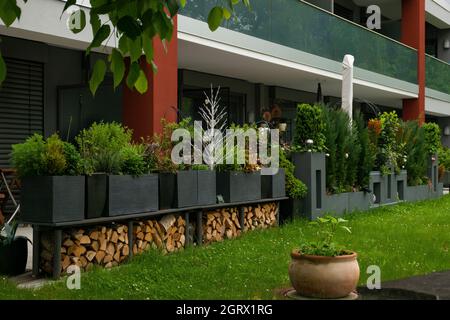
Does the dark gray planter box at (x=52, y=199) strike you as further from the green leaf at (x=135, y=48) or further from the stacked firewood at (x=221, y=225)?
→ the green leaf at (x=135, y=48)

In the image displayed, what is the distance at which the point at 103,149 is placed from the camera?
277 inches

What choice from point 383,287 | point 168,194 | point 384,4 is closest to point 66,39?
point 168,194

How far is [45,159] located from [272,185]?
4212mm

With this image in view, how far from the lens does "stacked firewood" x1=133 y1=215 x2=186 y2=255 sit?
23.8 ft

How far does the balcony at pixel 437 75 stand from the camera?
2204 centimetres

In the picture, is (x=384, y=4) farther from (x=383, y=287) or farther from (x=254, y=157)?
(x=383, y=287)

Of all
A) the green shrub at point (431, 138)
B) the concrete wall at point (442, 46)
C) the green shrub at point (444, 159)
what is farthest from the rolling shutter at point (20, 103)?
the concrete wall at point (442, 46)

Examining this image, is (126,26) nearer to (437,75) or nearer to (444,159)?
(444,159)

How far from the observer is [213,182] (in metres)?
8.34

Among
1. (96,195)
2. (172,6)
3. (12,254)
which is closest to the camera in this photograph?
(172,6)

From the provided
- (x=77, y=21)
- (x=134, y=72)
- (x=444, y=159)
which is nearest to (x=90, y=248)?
(x=77, y=21)

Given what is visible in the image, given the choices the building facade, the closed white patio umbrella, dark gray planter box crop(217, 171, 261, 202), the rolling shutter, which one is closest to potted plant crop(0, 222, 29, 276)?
the building facade

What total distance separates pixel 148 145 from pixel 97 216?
57.6 inches

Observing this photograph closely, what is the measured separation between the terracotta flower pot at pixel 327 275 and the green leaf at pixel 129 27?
9.71 ft
